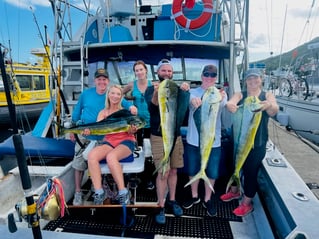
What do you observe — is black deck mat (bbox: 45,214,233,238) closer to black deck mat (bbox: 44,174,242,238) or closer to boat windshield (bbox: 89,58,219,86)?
black deck mat (bbox: 44,174,242,238)

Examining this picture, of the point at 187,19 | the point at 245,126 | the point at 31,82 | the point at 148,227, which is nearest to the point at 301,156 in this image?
the point at 187,19

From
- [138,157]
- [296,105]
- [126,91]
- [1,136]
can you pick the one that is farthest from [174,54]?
[1,136]

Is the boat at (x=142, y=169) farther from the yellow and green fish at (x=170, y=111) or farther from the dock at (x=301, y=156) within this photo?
the dock at (x=301, y=156)

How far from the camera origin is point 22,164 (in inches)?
62.3

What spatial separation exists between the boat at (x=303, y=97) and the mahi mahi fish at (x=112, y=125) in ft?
25.0

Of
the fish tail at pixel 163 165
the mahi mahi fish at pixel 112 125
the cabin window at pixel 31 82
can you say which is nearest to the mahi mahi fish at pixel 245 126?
the fish tail at pixel 163 165

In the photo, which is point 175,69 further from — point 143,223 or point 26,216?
point 26,216

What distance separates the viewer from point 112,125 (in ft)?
8.78

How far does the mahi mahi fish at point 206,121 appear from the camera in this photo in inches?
96.8

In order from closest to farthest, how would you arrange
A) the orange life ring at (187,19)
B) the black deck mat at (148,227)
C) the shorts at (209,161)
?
the black deck mat at (148,227) → the shorts at (209,161) → the orange life ring at (187,19)

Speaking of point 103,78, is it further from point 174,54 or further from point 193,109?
point 174,54

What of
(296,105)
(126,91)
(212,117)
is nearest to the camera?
(212,117)

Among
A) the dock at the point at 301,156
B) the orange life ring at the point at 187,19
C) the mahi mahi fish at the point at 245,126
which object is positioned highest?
the orange life ring at the point at 187,19

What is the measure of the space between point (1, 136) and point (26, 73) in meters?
3.33
